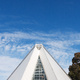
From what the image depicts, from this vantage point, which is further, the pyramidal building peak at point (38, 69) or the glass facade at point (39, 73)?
the glass facade at point (39, 73)

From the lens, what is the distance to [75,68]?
31.7 m

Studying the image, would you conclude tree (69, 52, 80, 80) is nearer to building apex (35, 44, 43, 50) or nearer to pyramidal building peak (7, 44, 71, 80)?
pyramidal building peak (7, 44, 71, 80)

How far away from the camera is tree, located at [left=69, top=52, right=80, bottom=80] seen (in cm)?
3114

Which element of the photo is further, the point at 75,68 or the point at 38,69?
the point at 75,68

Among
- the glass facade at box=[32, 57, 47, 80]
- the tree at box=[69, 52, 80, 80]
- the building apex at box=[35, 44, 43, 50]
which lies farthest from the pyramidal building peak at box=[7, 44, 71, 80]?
the tree at box=[69, 52, 80, 80]

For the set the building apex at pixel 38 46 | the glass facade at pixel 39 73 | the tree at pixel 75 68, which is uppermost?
the building apex at pixel 38 46

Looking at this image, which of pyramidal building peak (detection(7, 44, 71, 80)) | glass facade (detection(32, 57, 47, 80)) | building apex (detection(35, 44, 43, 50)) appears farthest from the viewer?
building apex (detection(35, 44, 43, 50))

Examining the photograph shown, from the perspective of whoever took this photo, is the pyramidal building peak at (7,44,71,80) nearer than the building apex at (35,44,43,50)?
Yes

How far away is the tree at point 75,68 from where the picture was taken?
31.1 meters

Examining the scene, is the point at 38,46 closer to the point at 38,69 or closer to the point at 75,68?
the point at 38,69

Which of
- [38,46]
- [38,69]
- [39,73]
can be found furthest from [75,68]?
[39,73]

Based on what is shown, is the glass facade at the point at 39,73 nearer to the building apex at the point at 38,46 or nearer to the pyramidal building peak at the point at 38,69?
the pyramidal building peak at the point at 38,69

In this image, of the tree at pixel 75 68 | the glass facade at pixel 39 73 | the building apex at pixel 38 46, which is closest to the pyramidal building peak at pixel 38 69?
the glass facade at pixel 39 73

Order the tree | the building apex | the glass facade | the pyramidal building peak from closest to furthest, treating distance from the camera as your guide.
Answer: the pyramidal building peak
the glass facade
the building apex
the tree
